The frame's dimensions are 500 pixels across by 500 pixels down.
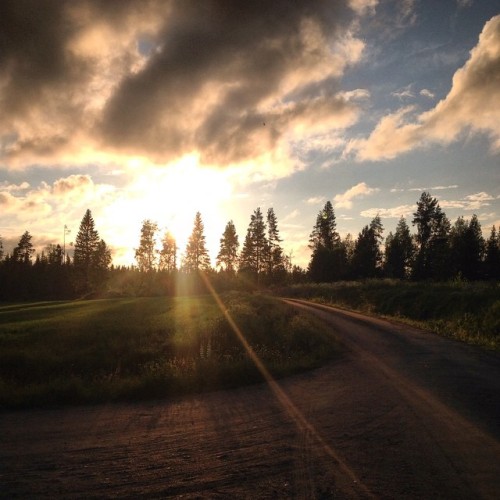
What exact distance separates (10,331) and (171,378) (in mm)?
16604

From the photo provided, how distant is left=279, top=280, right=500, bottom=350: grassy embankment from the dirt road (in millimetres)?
9086

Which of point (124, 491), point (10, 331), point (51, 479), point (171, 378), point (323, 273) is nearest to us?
point (124, 491)

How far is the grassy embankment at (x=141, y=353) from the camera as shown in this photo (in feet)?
35.8

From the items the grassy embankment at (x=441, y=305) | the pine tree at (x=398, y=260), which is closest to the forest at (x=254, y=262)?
the pine tree at (x=398, y=260)

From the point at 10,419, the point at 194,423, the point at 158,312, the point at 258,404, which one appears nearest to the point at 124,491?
the point at 194,423

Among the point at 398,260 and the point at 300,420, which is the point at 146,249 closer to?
the point at 398,260

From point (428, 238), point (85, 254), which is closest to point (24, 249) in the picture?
point (85, 254)

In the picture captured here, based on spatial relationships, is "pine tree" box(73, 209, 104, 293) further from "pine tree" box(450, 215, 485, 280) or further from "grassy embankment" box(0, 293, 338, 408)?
"pine tree" box(450, 215, 485, 280)

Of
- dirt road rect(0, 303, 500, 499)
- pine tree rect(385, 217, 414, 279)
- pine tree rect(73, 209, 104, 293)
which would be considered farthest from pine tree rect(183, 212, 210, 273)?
dirt road rect(0, 303, 500, 499)

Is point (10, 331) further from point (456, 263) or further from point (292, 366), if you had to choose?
point (456, 263)

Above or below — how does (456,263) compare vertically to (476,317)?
above

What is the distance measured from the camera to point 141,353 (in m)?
19.1

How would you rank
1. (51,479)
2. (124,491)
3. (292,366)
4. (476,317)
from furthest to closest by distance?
1. (476,317)
2. (292,366)
3. (51,479)
4. (124,491)

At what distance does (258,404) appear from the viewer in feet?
29.9
